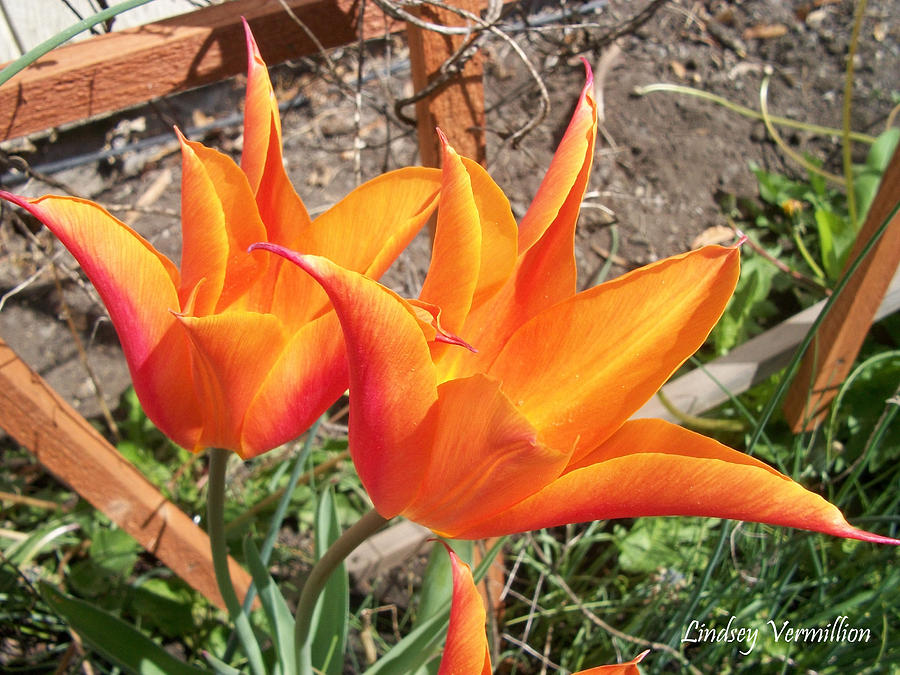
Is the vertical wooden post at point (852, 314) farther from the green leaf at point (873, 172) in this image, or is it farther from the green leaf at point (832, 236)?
the green leaf at point (873, 172)

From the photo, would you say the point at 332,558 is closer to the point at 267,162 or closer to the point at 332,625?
the point at 267,162

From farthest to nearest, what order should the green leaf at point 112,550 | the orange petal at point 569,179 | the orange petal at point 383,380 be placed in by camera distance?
the green leaf at point 112,550
the orange petal at point 569,179
the orange petal at point 383,380

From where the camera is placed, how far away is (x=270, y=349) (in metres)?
0.51

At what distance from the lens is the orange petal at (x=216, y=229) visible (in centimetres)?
50

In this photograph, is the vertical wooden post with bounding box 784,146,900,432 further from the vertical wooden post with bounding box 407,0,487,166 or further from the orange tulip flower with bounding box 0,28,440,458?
Answer: the orange tulip flower with bounding box 0,28,440,458

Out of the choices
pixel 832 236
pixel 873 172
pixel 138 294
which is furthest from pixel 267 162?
pixel 873 172

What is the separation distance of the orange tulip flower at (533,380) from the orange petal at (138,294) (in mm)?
142

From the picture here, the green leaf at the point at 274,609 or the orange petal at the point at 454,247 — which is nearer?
the orange petal at the point at 454,247

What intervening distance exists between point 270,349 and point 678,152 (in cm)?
217

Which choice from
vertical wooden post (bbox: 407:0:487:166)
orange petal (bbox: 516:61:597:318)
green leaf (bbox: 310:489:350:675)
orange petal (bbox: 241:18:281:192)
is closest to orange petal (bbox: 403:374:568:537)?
orange petal (bbox: 516:61:597:318)

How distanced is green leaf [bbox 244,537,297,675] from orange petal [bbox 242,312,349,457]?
25 centimetres

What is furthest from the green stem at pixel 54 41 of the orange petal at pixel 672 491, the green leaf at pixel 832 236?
the green leaf at pixel 832 236

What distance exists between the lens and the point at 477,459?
1.42ft

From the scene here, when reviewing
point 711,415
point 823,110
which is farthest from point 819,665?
point 823,110
